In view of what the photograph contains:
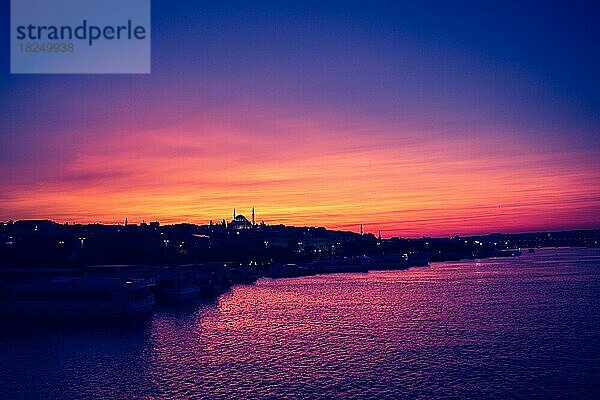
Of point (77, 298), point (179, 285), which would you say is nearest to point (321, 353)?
point (77, 298)

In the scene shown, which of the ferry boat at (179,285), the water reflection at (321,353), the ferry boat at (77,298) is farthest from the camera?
the ferry boat at (179,285)

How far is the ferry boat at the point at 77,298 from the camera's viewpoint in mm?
55188

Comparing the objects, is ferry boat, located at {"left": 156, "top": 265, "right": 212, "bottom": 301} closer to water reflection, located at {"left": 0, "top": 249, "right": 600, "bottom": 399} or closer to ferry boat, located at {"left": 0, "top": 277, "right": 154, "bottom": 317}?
water reflection, located at {"left": 0, "top": 249, "right": 600, "bottom": 399}

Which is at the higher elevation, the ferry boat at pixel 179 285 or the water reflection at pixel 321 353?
the ferry boat at pixel 179 285

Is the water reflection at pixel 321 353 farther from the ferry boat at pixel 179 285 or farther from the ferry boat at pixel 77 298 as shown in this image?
the ferry boat at pixel 179 285

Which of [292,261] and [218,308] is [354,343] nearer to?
[218,308]

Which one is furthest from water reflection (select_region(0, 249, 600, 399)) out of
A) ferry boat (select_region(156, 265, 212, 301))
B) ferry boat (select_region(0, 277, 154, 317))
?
ferry boat (select_region(156, 265, 212, 301))

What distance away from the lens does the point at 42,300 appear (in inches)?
2254

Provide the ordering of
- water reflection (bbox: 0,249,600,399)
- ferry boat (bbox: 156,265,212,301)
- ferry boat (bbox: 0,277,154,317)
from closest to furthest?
water reflection (bbox: 0,249,600,399)
ferry boat (bbox: 0,277,154,317)
ferry boat (bbox: 156,265,212,301)

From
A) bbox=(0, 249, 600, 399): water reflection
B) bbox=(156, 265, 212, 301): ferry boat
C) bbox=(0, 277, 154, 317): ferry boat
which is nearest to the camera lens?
A: bbox=(0, 249, 600, 399): water reflection

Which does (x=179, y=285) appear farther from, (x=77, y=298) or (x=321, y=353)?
A: (x=321, y=353)

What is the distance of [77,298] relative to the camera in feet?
185

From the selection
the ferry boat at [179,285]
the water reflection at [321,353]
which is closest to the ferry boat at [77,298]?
the water reflection at [321,353]

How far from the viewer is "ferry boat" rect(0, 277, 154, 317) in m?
55.2
